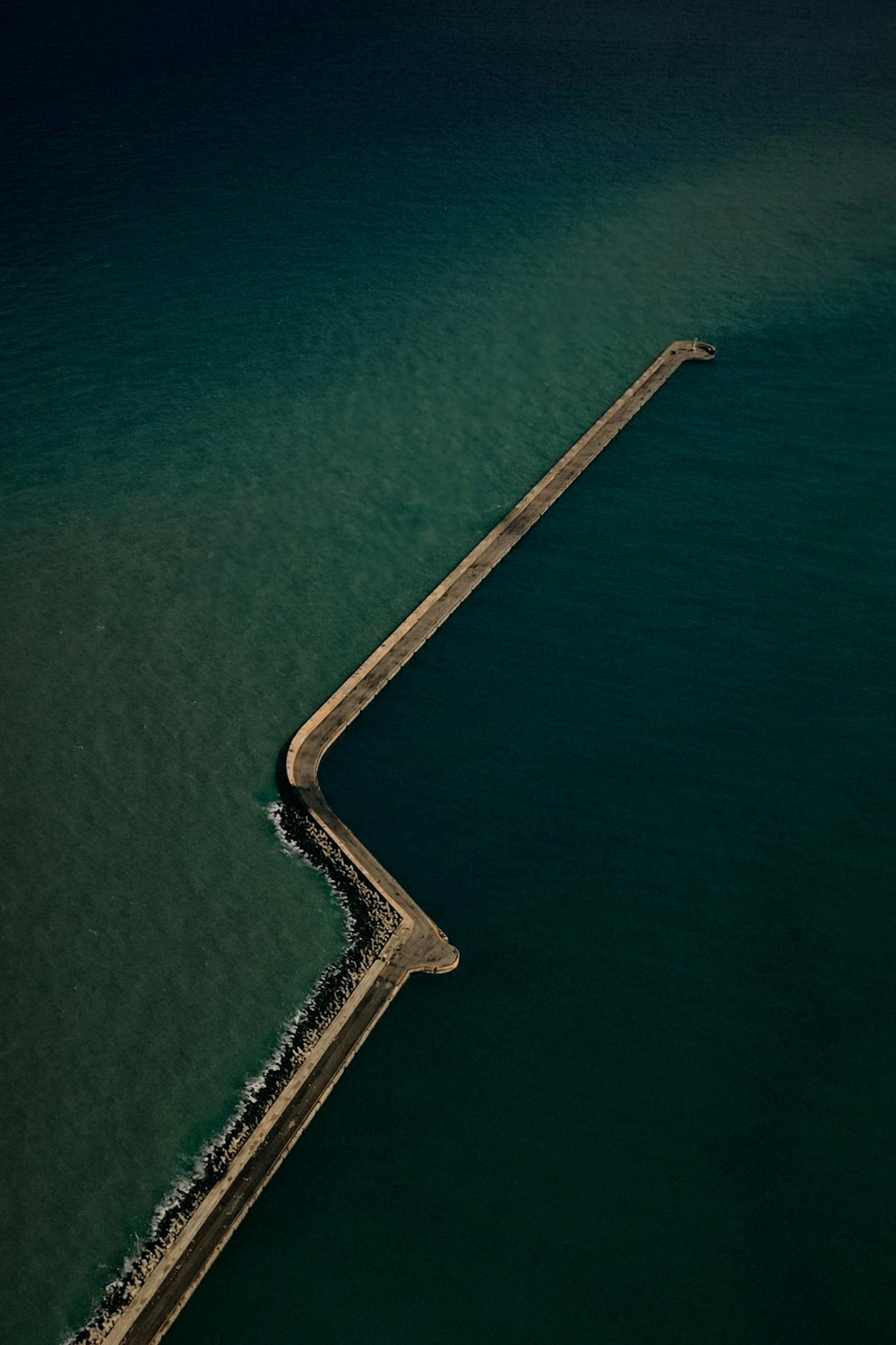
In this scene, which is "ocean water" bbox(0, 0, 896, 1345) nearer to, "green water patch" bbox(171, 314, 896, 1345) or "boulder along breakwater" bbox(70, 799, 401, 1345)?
"green water patch" bbox(171, 314, 896, 1345)

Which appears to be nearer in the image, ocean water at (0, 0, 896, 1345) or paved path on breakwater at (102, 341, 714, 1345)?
paved path on breakwater at (102, 341, 714, 1345)

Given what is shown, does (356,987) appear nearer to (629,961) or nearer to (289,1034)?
(289,1034)

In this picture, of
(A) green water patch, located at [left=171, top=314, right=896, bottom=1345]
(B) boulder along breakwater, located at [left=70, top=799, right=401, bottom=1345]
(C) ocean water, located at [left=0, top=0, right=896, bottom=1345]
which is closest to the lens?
(B) boulder along breakwater, located at [left=70, top=799, right=401, bottom=1345]

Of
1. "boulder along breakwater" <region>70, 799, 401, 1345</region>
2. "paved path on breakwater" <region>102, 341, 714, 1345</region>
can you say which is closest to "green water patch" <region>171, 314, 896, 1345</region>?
"paved path on breakwater" <region>102, 341, 714, 1345</region>

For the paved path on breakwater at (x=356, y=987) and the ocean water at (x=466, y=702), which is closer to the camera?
the paved path on breakwater at (x=356, y=987)

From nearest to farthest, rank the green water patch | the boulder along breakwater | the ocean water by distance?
the boulder along breakwater, the green water patch, the ocean water

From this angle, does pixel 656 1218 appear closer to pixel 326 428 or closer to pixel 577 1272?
pixel 577 1272

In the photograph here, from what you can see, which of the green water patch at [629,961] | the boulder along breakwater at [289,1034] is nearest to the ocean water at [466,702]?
the green water patch at [629,961]

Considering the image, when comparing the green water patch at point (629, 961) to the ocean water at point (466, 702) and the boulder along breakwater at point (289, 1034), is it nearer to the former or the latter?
the ocean water at point (466, 702)
